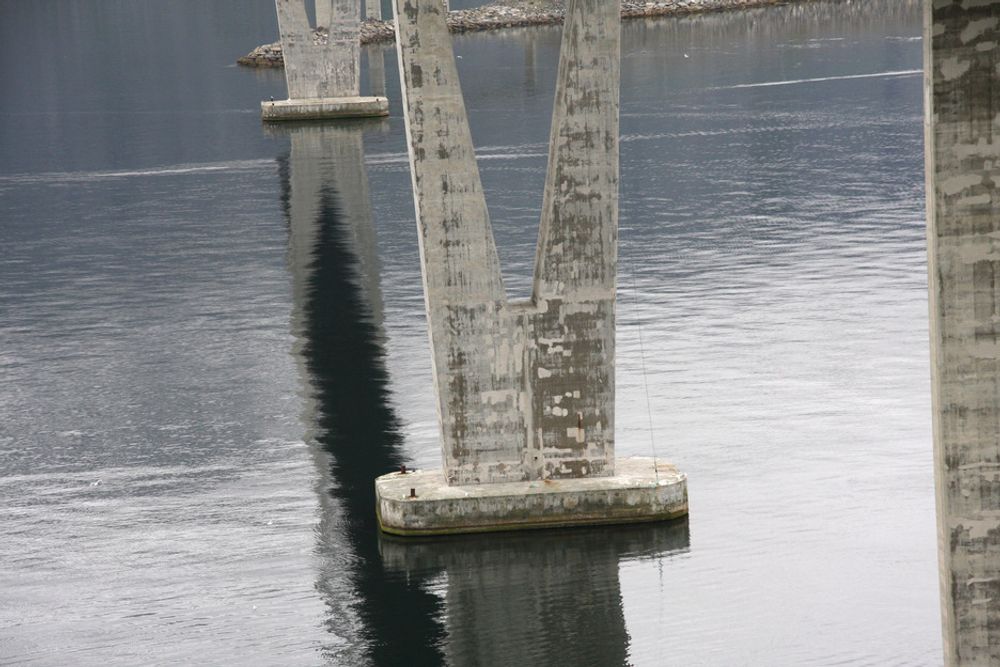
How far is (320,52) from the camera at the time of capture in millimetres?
76375

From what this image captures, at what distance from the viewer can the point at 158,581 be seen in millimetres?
23453

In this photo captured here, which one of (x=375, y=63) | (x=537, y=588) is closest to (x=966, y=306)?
(x=537, y=588)

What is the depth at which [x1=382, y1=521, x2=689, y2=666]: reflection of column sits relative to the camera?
21.1 metres

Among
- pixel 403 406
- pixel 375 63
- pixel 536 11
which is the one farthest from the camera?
pixel 536 11

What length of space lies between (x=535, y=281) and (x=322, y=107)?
5663 cm

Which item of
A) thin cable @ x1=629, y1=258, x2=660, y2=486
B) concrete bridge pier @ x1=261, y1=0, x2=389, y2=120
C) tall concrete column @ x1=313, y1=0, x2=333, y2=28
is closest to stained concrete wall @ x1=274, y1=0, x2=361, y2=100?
concrete bridge pier @ x1=261, y1=0, x2=389, y2=120

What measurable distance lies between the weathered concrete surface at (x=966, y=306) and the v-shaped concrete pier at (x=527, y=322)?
774 centimetres

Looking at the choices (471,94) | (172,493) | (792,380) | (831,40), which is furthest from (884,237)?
(831,40)

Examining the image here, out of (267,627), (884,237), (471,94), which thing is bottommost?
(267,627)

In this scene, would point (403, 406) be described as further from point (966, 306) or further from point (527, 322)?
point (966, 306)

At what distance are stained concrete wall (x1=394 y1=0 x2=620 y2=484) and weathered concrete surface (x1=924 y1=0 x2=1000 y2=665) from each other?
773 cm

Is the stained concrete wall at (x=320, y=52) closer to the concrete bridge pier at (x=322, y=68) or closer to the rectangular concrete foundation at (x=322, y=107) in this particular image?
the concrete bridge pier at (x=322, y=68)

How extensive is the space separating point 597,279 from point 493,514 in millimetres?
3563

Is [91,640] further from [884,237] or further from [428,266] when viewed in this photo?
[884,237]
